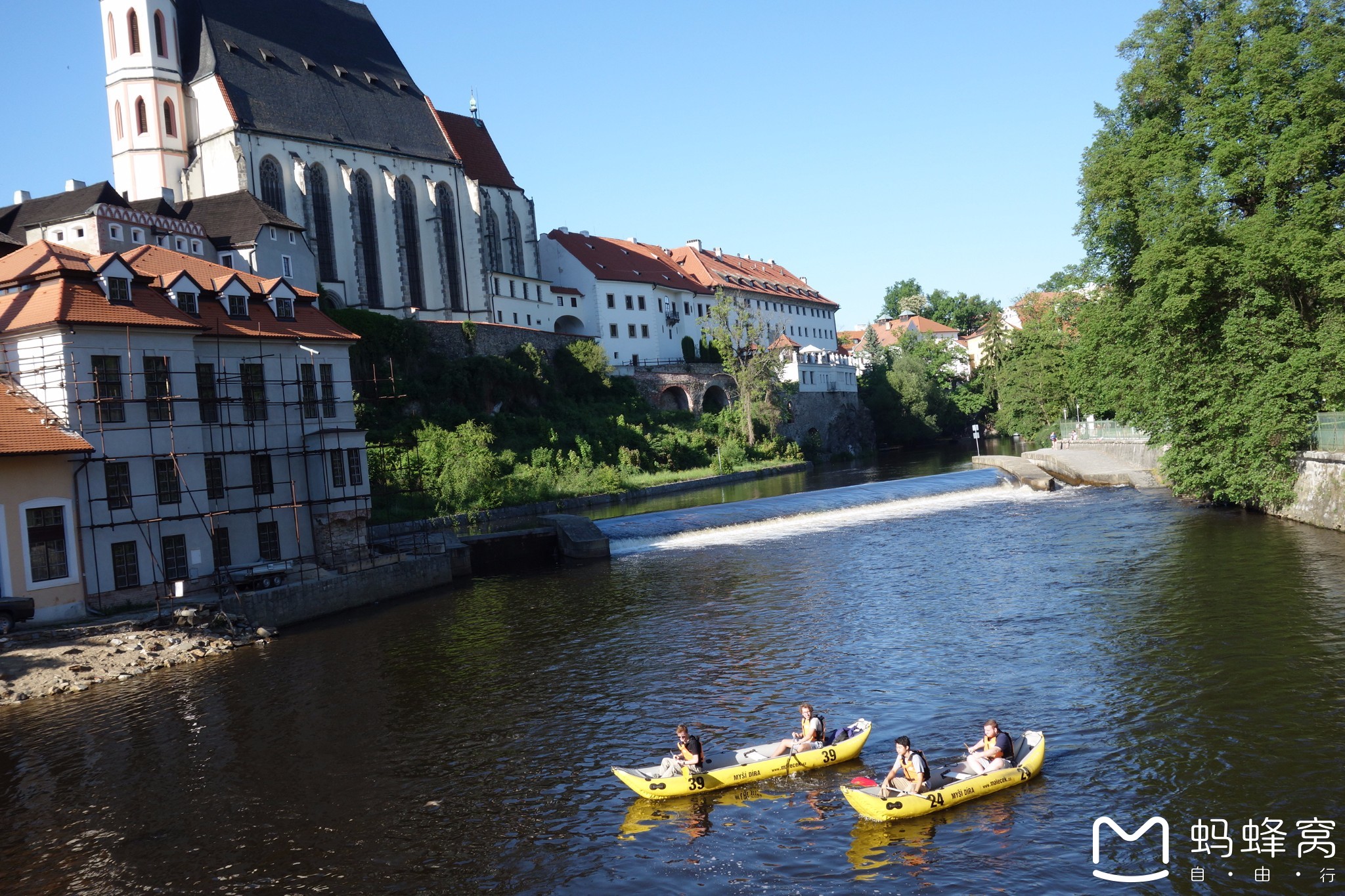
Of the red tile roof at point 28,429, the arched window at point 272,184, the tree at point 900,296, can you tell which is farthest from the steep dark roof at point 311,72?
the tree at point 900,296

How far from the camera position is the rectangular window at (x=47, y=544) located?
92.4 ft

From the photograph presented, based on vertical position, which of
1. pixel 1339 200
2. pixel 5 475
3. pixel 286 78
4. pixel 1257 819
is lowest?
pixel 1257 819

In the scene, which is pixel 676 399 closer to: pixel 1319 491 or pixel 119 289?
pixel 119 289

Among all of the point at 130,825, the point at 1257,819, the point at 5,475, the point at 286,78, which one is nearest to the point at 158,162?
the point at 286,78

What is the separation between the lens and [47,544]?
1122 inches

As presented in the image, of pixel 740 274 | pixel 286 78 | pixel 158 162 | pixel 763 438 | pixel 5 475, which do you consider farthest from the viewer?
pixel 740 274

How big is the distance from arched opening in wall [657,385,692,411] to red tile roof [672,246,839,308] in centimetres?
2140

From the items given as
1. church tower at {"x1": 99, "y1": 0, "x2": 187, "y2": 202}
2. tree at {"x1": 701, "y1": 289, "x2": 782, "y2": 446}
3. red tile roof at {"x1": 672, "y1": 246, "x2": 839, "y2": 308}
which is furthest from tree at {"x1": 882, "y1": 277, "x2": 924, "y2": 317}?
church tower at {"x1": 99, "y1": 0, "x2": 187, "y2": 202}

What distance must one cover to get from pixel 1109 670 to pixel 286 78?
228 feet

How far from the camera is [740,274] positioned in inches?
4678

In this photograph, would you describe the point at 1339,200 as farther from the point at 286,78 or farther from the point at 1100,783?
the point at 286,78

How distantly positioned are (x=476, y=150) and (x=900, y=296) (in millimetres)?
118674

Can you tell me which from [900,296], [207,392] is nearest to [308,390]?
[207,392]

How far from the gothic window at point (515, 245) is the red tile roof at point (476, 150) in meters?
3.04
